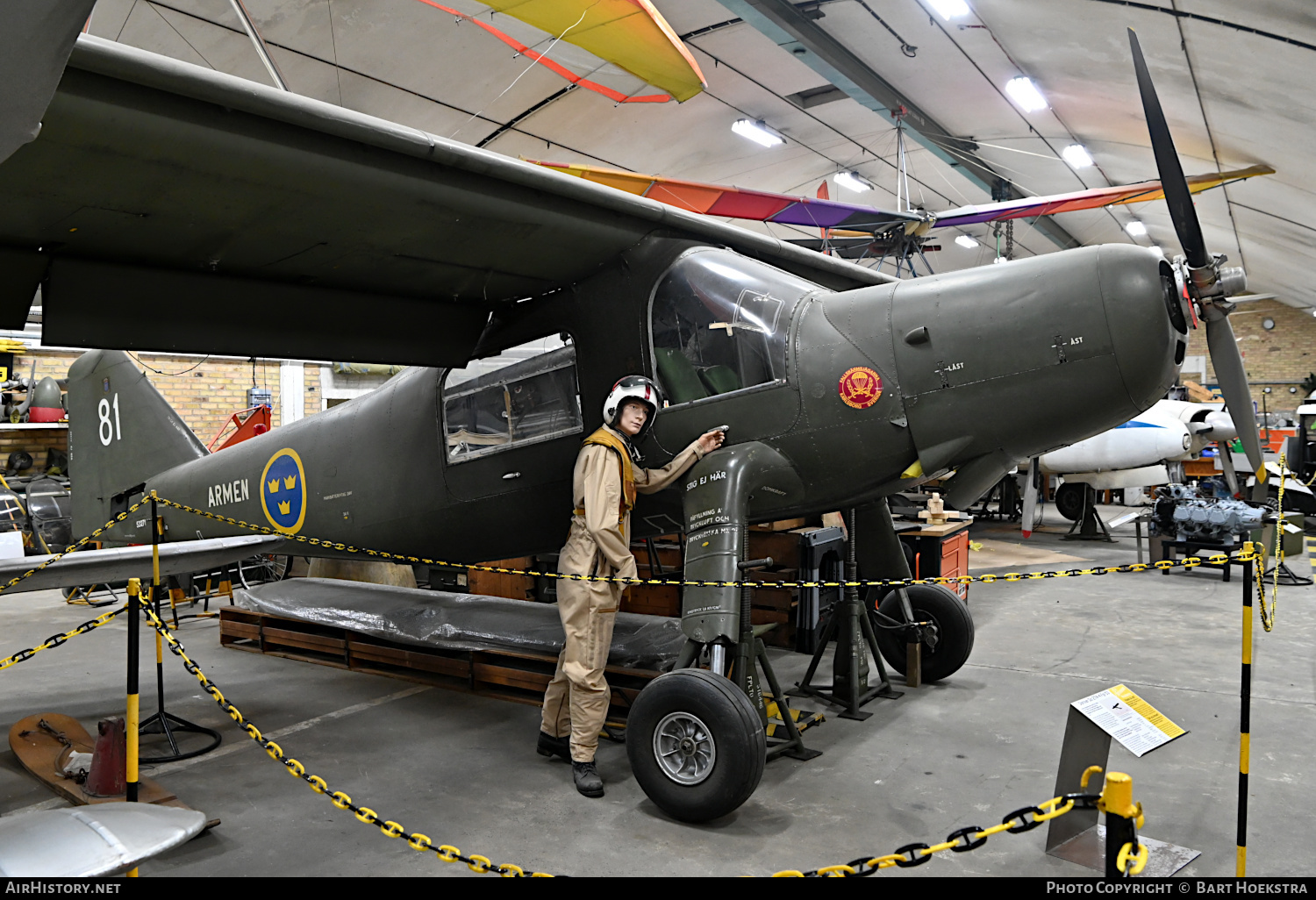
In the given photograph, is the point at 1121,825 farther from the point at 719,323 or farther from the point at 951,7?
the point at 951,7

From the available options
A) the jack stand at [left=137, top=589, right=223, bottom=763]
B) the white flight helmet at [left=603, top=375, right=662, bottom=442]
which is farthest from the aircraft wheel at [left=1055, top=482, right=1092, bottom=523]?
the jack stand at [left=137, top=589, right=223, bottom=763]

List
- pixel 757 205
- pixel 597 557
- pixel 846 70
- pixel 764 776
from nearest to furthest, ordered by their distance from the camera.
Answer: pixel 764 776 → pixel 597 557 → pixel 846 70 → pixel 757 205

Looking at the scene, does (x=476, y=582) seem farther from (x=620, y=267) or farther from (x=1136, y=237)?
(x=1136, y=237)

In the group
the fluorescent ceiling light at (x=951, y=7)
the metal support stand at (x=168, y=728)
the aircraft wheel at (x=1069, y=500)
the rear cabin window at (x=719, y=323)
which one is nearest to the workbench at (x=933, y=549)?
the rear cabin window at (x=719, y=323)

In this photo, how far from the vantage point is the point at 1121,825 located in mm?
2182

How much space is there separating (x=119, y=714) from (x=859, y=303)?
5.44 m

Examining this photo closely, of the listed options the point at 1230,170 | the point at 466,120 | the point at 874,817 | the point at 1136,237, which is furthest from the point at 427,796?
the point at 1136,237

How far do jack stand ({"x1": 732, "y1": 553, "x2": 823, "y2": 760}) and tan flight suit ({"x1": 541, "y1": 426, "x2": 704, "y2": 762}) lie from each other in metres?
0.63

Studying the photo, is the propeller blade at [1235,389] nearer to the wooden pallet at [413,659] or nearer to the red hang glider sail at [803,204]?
the wooden pallet at [413,659]

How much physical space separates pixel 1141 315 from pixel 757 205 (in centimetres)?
936

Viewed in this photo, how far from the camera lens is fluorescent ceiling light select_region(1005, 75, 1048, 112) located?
11.4 m

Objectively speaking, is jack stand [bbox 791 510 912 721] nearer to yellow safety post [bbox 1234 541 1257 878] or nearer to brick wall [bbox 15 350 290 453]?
yellow safety post [bbox 1234 541 1257 878]

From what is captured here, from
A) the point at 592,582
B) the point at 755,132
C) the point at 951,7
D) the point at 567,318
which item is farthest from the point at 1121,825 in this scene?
the point at 755,132
